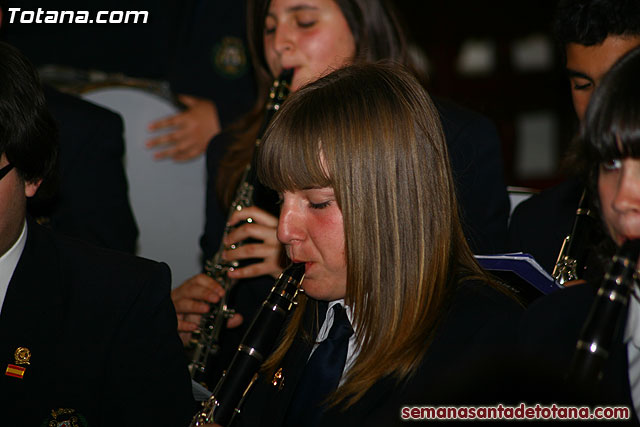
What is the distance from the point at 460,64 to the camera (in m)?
6.34

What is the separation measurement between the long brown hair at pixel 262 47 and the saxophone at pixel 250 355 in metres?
0.93

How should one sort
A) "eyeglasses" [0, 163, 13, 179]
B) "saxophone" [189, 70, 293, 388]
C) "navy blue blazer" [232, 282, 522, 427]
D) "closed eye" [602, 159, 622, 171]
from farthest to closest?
"saxophone" [189, 70, 293, 388] < "eyeglasses" [0, 163, 13, 179] < "navy blue blazer" [232, 282, 522, 427] < "closed eye" [602, 159, 622, 171]

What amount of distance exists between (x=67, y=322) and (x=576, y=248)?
1.22 m

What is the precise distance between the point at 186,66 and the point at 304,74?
1.01 m

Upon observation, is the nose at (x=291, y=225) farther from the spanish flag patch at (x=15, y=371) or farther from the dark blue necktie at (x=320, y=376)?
the spanish flag patch at (x=15, y=371)

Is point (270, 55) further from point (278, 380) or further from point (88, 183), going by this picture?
point (278, 380)

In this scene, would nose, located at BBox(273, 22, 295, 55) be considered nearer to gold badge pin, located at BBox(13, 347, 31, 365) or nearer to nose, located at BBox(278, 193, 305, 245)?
nose, located at BBox(278, 193, 305, 245)

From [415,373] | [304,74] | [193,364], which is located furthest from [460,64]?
[415,373]

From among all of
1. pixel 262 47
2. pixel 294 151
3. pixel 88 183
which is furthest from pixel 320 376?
pixel 262 47

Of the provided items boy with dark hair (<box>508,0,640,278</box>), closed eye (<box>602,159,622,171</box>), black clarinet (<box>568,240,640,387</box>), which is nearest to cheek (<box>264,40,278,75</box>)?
boy with dark hair (<box>508,0,640,278</box>)

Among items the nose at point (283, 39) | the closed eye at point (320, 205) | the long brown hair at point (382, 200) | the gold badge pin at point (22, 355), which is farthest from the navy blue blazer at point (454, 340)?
the nose at point (283, 39)

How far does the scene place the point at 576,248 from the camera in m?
2.01

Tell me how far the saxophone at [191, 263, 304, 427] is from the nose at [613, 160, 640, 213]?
71cm

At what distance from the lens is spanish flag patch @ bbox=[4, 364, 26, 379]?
1.71m
